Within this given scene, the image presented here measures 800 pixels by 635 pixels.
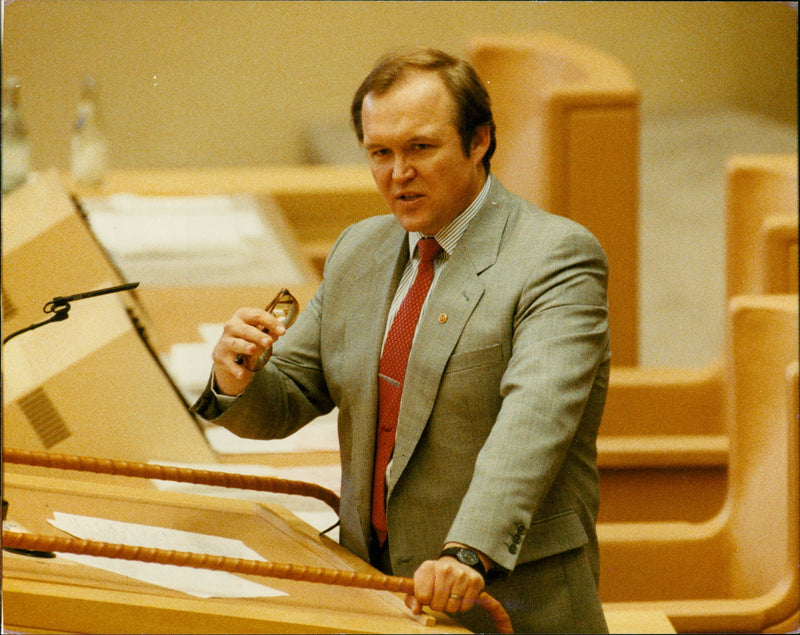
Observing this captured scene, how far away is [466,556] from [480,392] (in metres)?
0.12

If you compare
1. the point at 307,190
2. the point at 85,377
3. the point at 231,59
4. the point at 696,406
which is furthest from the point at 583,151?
the point at 307,190

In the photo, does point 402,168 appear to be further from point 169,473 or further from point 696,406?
point 696,406

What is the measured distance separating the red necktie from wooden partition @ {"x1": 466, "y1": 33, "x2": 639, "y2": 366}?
4.3 inches

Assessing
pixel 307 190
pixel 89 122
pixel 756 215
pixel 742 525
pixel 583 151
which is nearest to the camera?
pixel 89 122

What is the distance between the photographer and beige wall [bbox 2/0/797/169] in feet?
3.45

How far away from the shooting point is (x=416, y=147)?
2.98 ft

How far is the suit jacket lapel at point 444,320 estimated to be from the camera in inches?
36.7

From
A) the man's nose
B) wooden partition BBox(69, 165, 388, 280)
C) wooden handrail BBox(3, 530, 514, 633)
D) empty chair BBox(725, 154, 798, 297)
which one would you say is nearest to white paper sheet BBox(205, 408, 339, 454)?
wooden handrail BBox(3, 530, 514, 633)

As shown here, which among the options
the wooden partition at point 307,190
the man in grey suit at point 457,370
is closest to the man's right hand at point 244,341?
the man in grey suit at point 457,370

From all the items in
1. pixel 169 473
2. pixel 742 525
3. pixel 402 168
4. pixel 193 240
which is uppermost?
pixel 402 168

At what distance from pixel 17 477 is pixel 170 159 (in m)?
0.31

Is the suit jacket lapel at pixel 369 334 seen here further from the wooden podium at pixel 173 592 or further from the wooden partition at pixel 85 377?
the wooden partition at pixel 85 377

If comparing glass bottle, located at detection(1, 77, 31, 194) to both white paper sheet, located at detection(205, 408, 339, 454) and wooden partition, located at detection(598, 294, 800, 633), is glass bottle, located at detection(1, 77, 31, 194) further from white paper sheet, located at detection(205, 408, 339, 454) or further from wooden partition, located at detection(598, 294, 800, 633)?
wooden partition, located at detection(598, 294, 800, 633)

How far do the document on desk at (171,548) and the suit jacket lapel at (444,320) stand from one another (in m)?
0.17
